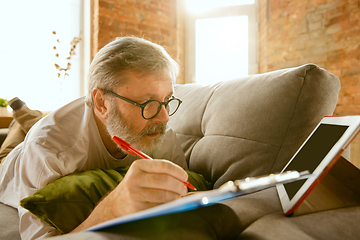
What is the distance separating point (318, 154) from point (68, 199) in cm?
67

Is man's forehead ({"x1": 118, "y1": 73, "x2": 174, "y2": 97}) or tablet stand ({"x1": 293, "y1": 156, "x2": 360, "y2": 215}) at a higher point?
man's forehead ({"x1": 118, "y1": 73, "x2": 174, "y2": 97})

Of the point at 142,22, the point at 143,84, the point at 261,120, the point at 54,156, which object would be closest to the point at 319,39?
the point at 142,22

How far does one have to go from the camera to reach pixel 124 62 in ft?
3.51

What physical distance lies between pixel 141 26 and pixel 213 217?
360 centimetres

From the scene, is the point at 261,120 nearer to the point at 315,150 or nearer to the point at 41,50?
the point at 315,150

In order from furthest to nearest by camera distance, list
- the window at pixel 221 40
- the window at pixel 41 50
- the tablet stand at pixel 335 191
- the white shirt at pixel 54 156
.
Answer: the window at pixel 221 40, the window at pixel 41 50, the white shirt at pixel 54 156, the tablet stand at pixel 335 191

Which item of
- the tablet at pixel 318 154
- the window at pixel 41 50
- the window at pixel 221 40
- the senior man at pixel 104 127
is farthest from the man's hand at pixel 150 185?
the window at pixel 221 40

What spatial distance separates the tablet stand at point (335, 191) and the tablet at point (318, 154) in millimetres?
40

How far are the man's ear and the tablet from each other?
801mm

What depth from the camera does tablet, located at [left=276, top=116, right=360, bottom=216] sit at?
16.8 inches

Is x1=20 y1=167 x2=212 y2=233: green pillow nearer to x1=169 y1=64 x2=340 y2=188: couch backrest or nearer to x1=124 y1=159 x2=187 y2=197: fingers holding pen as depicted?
x1=124 y1=159 x2=187 y2=197: fingers holding pen

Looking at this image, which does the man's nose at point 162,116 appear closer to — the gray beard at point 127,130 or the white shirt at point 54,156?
the gray beard at point 127,130

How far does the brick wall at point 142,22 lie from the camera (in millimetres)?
3449

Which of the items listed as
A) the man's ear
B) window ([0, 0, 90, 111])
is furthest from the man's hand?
window ([0, 0, 90, 111])
